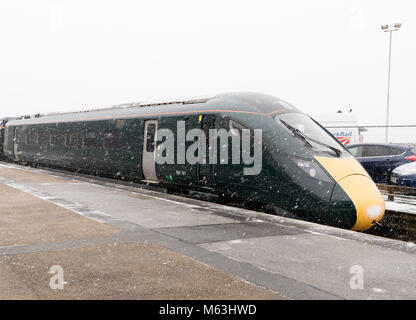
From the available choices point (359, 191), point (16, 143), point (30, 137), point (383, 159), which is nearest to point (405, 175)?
point (383, 159)

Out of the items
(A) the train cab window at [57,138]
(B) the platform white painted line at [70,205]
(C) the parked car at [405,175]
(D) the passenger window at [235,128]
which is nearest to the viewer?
(B) the platform white painted line at [70,205]

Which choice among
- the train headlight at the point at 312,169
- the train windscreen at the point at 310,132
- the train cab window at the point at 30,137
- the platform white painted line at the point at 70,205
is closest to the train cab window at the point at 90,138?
the platform white painted line at the point at 70,205

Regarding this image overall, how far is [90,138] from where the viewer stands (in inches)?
649

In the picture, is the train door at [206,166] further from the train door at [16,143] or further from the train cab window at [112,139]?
the train door at [16,143]

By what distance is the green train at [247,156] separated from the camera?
8.20m

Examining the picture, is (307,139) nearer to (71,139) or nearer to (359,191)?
(359,191)

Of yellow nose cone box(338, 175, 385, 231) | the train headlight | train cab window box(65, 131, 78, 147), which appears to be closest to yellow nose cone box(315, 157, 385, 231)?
yellow nose cone box(338, 175, 385, 231)

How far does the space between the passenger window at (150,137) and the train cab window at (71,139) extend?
5.75 m

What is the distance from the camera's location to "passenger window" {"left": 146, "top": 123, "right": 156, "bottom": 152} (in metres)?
12.8

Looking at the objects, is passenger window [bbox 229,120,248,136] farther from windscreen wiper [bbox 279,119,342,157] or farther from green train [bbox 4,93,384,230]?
windscreen wiper [bbox 279,119,342,157]

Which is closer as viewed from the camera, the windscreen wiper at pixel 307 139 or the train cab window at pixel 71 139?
the windscreen wiper at pixel 307 139

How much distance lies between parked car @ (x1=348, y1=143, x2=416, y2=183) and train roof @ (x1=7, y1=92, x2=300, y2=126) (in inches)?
236
